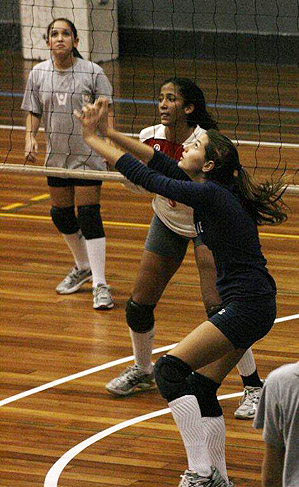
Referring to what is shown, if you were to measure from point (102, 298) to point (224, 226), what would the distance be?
123 inches

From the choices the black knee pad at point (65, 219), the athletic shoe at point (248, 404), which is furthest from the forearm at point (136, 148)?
the black knee pad at point (65, 219)

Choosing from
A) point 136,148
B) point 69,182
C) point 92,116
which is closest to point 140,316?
point 136,148

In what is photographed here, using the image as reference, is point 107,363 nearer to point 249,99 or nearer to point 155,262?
point 155,262

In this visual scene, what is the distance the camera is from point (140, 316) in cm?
637

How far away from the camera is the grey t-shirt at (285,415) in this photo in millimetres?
3402

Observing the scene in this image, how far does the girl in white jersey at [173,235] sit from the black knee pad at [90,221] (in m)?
1.82

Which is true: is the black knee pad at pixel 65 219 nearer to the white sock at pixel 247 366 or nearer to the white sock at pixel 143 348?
the white sock at pixel 143 348

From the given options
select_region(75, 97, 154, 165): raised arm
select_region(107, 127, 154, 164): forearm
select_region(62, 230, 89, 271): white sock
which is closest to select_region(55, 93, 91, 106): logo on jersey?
select_region(62, 230, 89, 271): white sock

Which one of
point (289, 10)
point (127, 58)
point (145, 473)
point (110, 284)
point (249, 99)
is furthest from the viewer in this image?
point (127, 58)

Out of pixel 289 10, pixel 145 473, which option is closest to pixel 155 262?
pixel 145 473

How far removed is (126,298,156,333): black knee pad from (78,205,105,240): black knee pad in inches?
75.0

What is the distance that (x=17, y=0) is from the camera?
20.5 meters

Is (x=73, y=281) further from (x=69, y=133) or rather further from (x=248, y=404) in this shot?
(x=248, y=404)

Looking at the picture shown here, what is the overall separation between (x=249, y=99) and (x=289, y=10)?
143 inches
